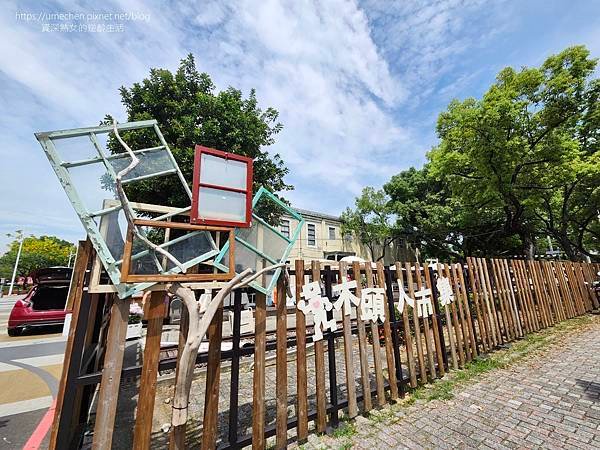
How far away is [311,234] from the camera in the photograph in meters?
24.2

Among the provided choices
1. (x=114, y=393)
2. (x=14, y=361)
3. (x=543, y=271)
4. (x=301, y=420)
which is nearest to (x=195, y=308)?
(x=114, y=393)

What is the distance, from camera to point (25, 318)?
8.70m

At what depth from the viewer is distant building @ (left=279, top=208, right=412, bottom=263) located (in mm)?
22794

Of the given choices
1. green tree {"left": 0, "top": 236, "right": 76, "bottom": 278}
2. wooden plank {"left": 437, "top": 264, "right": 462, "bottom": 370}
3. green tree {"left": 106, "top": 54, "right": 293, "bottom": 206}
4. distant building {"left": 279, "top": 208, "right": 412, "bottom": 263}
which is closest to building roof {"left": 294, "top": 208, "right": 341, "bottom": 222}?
distant building {"left": 279, "top": 208, "right": 412, "bottom": 263}

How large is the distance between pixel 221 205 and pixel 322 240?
2274 centimetres

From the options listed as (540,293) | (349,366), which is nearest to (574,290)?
(540,293)

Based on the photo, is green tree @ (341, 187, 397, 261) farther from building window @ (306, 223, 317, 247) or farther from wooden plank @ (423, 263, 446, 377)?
wooden plank @ (423, 263, 446, 377)

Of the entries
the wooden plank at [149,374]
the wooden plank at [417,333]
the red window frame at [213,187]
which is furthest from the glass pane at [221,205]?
the wooden plank at [417,333]

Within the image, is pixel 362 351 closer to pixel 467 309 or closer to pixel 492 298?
pixel 467 309

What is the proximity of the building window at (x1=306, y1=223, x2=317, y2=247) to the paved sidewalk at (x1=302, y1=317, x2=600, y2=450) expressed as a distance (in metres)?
19.8

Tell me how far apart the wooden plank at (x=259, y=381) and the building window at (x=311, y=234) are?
69.2 ft

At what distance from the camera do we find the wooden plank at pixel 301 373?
2.76 meters

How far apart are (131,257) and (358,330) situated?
275 centimetres

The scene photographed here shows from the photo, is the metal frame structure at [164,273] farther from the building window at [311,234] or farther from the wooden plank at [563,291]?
the building window at [311,234]
